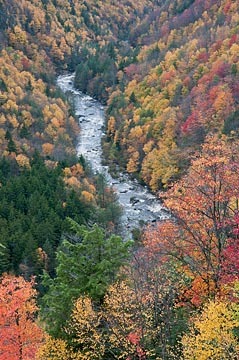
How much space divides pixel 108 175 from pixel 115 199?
59.6 ft

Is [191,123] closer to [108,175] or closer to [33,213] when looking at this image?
[108,175]

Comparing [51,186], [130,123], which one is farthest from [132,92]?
[51,186]

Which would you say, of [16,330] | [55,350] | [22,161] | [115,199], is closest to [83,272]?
[55,350]

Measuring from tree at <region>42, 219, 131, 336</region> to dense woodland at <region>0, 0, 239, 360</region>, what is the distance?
8cm

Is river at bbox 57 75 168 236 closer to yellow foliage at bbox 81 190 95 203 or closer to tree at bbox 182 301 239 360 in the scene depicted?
yellow foliage at bbox 81 190 95 203

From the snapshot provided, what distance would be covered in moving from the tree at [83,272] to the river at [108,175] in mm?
55509

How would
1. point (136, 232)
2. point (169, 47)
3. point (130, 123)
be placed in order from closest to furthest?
point (136, 232) < point (130, 123) < point (169, 47)

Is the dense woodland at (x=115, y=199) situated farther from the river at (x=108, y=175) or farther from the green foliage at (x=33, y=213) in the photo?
the river at (x=108, y=175)

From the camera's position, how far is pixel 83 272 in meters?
27.3

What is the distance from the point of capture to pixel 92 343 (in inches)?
958

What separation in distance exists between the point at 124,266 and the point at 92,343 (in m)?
5.23

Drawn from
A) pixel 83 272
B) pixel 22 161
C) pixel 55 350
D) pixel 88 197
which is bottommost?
pixel 22 161

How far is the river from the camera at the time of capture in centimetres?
9050

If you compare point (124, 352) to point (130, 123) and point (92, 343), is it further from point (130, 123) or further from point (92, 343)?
point (130, 123)
